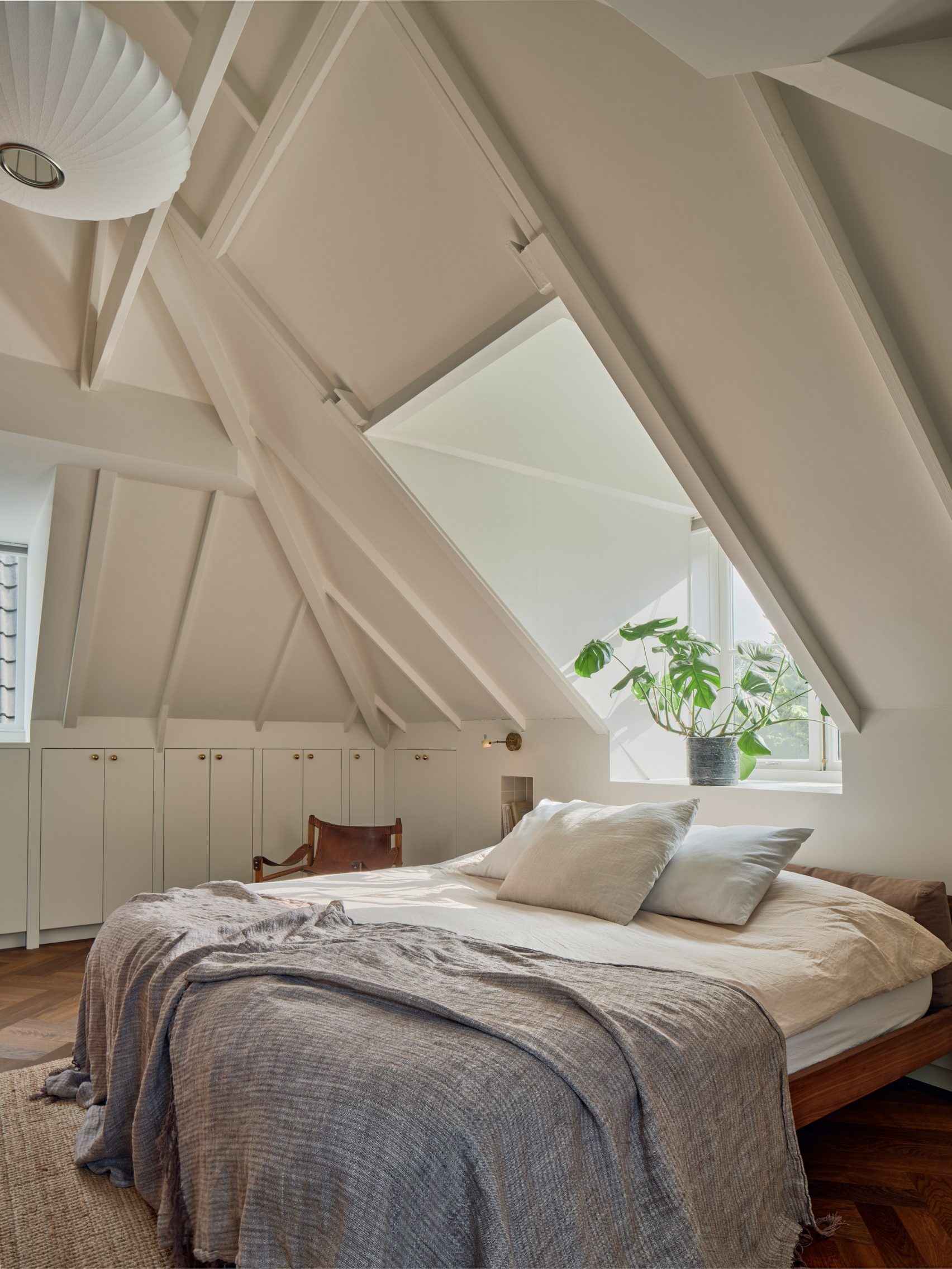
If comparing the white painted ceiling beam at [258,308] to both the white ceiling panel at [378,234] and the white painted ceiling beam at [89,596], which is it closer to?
the white ceiling panel at [378,234]

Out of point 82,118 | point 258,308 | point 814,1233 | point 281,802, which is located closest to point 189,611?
point 281,802

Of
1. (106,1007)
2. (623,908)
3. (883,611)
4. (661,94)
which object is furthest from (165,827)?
(661,94)

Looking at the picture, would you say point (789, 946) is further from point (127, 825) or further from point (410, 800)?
point (127, 825)

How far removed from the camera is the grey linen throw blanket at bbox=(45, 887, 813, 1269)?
1318mm

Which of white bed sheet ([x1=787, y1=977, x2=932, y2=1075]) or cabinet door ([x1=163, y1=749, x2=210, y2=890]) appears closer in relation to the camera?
white bed sheet ([x1=787, y1=977, x2=932, y2=1075])

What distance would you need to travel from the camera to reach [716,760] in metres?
3.47

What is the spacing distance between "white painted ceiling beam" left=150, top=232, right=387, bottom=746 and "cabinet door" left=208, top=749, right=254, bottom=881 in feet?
2.93

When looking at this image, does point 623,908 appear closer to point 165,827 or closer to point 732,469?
point 732,469

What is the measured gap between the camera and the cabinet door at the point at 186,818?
505 centimetres

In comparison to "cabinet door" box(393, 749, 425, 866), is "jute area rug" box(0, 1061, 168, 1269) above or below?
below

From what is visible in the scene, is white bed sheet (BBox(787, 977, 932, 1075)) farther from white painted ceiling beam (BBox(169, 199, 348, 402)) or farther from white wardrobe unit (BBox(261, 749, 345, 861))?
A: white wardrobe unit (BBox(261, 749, 345, 861))

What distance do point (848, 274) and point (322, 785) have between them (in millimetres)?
4583

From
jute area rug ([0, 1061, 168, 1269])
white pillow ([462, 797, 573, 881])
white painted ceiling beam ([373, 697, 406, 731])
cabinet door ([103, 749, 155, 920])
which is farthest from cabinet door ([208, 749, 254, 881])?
jute area rug ([0, 1061, 168, 1269])

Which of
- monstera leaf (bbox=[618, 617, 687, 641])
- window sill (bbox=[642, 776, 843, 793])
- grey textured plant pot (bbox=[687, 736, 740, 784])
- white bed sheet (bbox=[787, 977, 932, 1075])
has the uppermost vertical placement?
monstera leaf (bbox=[618, 617, 687, 641])
